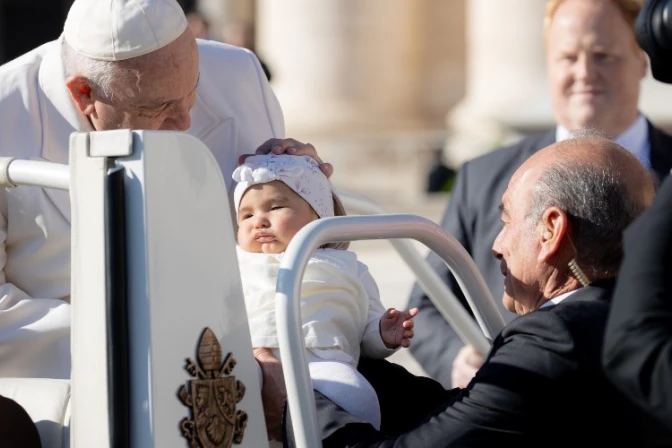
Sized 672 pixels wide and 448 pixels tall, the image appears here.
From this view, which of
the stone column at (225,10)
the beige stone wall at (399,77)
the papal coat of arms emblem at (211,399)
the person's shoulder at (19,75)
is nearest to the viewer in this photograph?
the papal coat of arms emblem at (211,399)

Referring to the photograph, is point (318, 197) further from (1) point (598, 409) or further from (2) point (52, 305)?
(1) point (598, 409)

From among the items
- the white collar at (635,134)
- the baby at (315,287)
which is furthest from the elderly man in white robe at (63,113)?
the white collar at (635,134)

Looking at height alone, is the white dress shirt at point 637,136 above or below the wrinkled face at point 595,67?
below

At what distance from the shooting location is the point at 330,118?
17.8 meters

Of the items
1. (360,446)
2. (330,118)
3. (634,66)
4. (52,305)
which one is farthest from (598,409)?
(330,118)

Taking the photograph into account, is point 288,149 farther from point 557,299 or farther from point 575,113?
point 575,113

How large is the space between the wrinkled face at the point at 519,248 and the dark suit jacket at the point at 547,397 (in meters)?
0.19

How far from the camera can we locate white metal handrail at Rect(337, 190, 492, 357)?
3639 mm

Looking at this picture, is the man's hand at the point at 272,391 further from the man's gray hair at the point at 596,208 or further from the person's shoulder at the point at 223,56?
the person's shoulder at the point at 223,56

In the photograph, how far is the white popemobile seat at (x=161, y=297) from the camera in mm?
2484

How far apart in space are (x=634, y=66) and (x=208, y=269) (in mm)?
2427

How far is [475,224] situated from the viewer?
14.5 ft

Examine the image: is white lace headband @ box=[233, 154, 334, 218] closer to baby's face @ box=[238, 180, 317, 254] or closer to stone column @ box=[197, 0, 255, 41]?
baby's face @ box=[238, 180, 317, 254]

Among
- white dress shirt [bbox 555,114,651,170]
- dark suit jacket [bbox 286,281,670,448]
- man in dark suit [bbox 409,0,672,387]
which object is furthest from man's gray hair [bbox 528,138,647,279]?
white dress shirt [bbox 555,114,651,170]
